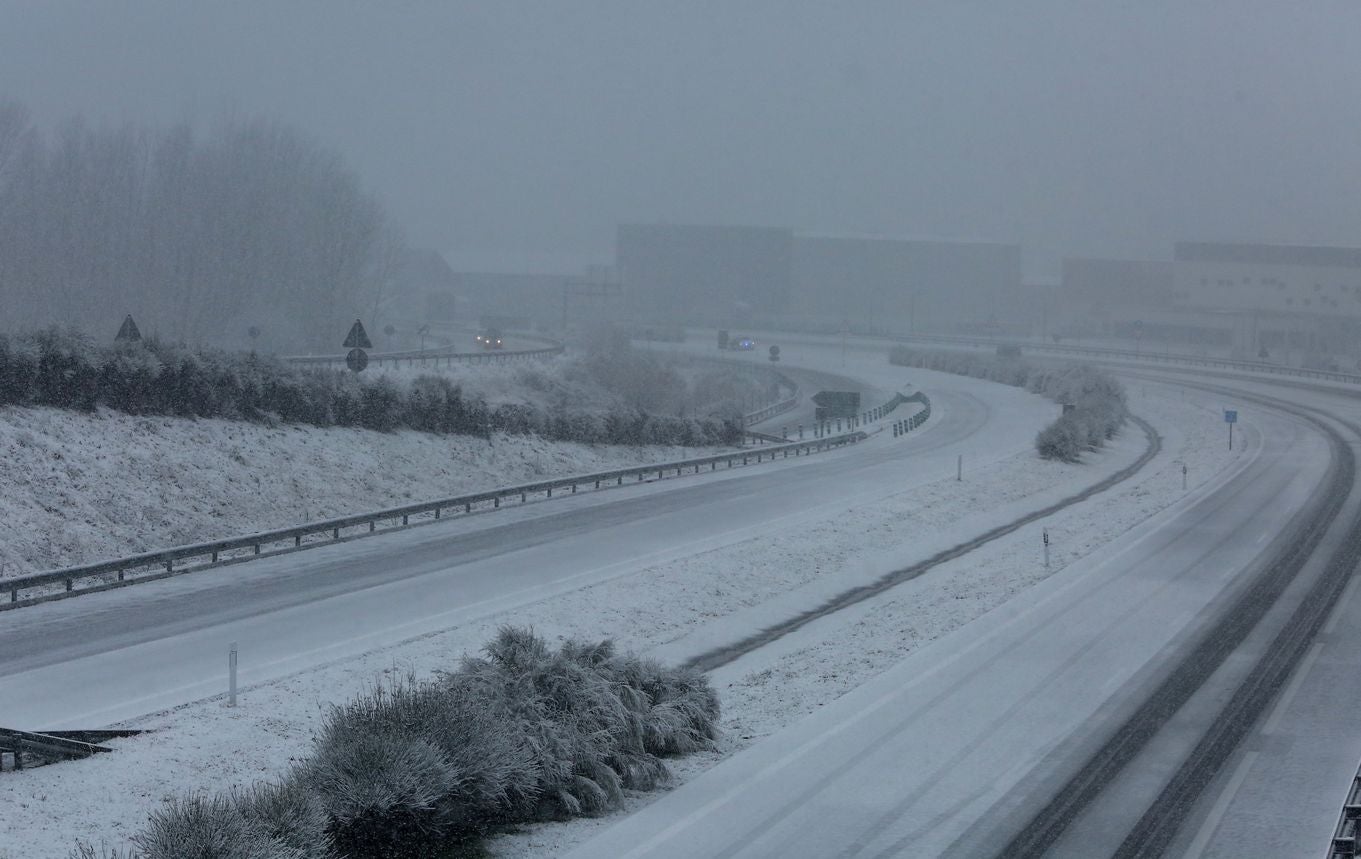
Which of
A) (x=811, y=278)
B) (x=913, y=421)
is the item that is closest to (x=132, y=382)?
(x=913, y=421)

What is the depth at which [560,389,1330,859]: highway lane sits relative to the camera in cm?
1260

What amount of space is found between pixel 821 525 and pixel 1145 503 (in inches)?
469

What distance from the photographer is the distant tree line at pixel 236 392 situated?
3033cm

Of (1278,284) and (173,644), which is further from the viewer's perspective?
(1278,284)

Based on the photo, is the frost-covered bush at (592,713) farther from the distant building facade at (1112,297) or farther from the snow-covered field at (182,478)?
the distant building facade at (1112,297)

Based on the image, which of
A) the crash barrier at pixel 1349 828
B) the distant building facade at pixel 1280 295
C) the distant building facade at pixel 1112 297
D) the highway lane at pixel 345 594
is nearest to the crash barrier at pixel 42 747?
the highway lane at pixel 345 594

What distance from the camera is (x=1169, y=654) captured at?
20578 millimetres

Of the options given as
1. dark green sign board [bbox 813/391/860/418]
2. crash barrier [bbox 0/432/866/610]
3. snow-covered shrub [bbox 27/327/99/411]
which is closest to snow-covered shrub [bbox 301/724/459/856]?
crash barrier [bbox 0/432/866/610]

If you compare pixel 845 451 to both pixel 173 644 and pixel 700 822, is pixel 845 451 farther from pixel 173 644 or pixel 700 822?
pixel 700 822

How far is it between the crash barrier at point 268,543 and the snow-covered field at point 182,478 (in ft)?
3.34

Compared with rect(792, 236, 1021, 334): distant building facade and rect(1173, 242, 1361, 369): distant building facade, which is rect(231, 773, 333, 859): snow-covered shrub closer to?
rect(1173, 242, 1361, 369): distant building facade

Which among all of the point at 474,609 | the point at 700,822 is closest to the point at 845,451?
the point at 474,609

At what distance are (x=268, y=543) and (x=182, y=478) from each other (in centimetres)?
371

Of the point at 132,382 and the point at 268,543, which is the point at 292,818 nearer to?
the point at 268,543
